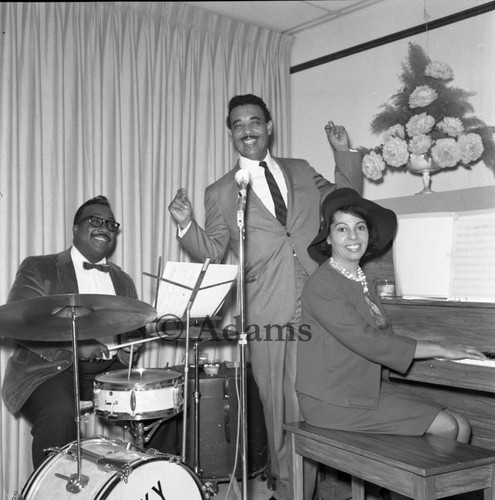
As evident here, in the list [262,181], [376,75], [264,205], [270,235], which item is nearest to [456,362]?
[270,235]

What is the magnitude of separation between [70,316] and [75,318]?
0.12 metres

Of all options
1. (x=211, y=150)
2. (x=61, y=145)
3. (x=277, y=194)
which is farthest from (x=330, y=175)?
(x=61, y=145)

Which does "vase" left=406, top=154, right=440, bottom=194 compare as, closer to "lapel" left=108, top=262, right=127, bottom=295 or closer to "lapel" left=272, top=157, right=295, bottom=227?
"lapel" left=272, top=157, right=295, bottom=227

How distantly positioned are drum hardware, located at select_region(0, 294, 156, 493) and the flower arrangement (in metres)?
1.67

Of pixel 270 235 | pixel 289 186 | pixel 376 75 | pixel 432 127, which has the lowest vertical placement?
pixel 270 235

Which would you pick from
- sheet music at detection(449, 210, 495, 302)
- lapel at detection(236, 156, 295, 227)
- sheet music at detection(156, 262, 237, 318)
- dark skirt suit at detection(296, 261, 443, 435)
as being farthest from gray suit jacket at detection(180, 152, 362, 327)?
sheet music at detection(449, 210, 495, 302)

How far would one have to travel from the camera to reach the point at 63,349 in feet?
10.9

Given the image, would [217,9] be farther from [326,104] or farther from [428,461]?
[428,461]

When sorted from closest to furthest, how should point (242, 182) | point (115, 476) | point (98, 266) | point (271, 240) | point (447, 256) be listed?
point (242, 182) → point (115, 476) → point (447, 256) → point (271, 240) → point (98, 266)

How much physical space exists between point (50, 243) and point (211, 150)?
4.15ft

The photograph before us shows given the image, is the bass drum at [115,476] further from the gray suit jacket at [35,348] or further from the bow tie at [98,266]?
the bow tie at [98,266]

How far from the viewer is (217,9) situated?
432 cm

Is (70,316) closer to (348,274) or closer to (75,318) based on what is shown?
(75,318)

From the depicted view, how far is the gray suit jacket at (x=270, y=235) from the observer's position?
3.44 metres
